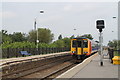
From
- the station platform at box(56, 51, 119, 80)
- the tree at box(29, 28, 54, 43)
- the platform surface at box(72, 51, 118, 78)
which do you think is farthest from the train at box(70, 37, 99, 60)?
the tree at box(29, 28, 54, 43)

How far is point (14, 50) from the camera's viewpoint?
108ft

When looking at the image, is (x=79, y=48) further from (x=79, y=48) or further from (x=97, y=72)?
(x=97, y=72)

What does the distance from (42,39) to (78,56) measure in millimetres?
70234

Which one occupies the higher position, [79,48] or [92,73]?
[79,48]

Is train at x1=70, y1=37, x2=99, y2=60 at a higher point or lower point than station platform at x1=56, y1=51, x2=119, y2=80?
higher

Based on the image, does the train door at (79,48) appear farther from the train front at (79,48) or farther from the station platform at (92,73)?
the station platform at (92,73)

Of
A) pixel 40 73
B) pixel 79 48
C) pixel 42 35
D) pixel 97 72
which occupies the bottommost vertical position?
pixel 40 73

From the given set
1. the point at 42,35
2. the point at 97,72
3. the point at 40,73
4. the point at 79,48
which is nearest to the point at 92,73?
the point at 97,72

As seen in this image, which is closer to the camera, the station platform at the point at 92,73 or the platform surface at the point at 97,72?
the station platform at the point at 92,73

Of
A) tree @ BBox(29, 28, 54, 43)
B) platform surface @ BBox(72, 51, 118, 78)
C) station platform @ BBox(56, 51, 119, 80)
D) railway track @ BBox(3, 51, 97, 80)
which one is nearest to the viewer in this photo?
station platform @ BBox(56, 51, 119, 80)

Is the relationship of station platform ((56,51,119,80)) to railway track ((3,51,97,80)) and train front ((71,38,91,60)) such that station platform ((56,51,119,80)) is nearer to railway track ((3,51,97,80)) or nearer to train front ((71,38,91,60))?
railway track ((3,51,97,80))

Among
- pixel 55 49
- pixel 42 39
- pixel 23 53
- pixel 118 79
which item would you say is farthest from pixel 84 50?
pixel 42 39

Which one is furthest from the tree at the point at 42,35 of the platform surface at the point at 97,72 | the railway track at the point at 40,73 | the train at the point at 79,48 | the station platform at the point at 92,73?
the station platform at the point at 92,73

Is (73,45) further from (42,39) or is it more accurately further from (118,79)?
(42,39)
